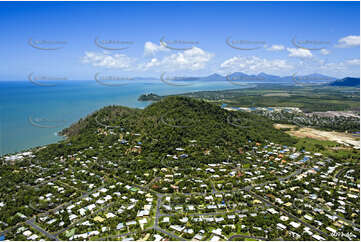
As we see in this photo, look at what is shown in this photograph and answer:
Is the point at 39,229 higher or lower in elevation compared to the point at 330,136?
lower

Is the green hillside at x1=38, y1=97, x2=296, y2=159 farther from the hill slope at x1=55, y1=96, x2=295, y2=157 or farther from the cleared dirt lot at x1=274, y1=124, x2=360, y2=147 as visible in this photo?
the cleared dirt lot at x1=274, y1=124, x2=360, y2=147

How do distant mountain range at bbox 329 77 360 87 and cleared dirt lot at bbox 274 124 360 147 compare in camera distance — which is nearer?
cleared dirt lot at bbox 274 124 360 147

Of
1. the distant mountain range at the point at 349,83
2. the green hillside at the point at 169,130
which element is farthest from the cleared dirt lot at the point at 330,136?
the distant mountain range at the point at 349,83

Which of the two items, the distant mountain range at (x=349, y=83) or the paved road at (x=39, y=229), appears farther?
the distant mountain range at (x=349, y=83)

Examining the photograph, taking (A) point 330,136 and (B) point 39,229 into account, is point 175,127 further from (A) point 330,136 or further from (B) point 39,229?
(A) point 330,136

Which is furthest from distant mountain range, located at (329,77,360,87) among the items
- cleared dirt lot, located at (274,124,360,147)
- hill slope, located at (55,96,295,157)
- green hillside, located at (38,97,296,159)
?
green hillside, located at (38,97,296,159)

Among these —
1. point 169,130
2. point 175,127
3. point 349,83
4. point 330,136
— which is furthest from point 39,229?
point 349,83

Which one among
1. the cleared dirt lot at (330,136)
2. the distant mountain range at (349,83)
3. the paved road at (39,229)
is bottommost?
the paved road at (39,229)

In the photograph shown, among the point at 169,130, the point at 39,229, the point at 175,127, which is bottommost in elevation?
the point at 39,229

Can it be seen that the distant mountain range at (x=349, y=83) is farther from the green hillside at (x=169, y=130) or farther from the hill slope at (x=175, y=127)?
the green hillside at (x=169, y=130)

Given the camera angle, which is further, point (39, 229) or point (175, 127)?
point (175, 127)

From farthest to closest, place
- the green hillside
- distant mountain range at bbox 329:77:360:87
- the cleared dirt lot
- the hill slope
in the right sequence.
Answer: distant mountain range at bbox 329:77:360:87 → the cleared dirt lot → the hill slope → the green hillside
